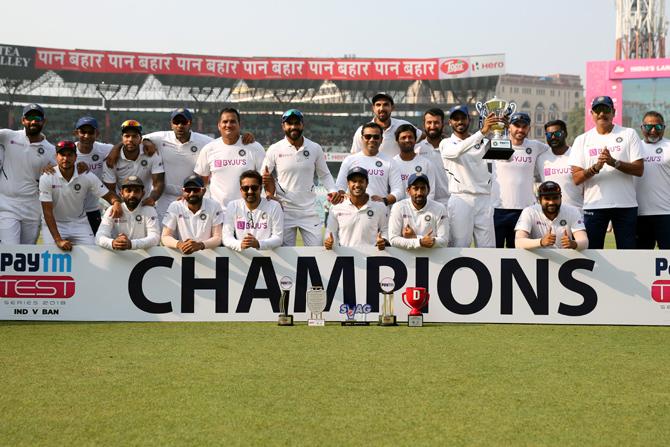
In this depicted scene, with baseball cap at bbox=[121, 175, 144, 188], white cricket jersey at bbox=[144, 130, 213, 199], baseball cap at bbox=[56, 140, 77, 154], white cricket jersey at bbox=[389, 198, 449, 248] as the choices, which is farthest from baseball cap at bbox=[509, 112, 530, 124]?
baseball cap at bbox=[56, 140, 77, 154]

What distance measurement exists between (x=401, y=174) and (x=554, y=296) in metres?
1.89

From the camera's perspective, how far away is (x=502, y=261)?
8016 millimetres

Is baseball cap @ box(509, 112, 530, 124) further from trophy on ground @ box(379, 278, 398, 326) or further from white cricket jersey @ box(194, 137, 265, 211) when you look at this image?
white cricket jersey @ box(194, 137, 265, 211)

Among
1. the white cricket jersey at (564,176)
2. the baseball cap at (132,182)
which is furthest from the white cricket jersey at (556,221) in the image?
the baseball cap at (132,182)

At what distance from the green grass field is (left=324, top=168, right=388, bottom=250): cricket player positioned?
114cm

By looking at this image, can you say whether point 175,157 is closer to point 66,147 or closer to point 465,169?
point 66,147

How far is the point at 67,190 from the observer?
8609 millimetres

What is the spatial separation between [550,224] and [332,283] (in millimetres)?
2098

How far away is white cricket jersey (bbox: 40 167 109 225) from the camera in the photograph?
851 cm

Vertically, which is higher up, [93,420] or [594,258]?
[594,258]

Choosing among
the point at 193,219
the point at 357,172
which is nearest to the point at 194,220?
the point at 193,219

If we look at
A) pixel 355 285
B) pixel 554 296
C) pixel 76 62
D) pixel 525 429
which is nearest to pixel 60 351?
pixel 355 285

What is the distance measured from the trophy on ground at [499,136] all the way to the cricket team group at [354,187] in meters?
0.09

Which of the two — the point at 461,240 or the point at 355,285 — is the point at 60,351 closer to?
the point at 355,285
